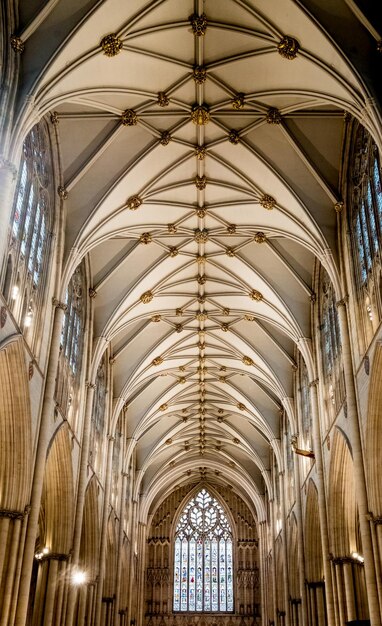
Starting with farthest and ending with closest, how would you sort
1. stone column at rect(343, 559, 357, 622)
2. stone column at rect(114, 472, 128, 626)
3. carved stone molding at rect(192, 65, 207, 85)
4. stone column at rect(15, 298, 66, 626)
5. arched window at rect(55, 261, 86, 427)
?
1. stone column at rect(114, 472, 128, 626)
2. arched window at rect(55, 261, 86, 427)
3. stone column at rect(343, 559, 357, 622)
4. carved stone molding at rect(192, 65, 207, 85)
5. stone column at rect(15, 298, 66, 626)

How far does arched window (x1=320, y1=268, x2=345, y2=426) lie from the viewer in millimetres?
21266

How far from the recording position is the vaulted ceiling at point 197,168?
1620 centimetres

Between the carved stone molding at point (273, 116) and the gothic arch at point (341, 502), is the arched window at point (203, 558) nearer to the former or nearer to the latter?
the gothic arch at point (341, 502)

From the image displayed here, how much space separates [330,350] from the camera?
22859 mm

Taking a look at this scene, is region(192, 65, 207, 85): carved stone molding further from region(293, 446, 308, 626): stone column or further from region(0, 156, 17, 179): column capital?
region(293, 446, 308, 626): stone column

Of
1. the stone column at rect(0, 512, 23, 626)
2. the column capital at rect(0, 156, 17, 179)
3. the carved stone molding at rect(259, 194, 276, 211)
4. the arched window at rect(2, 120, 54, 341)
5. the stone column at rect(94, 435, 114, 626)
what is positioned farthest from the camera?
the stone column at rect(94, 435, 114, 626)

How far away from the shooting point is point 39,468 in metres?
16.9

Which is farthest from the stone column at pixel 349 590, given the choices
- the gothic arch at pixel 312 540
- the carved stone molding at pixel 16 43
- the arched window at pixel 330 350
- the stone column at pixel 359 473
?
the carved stone molding at pixel 16 43

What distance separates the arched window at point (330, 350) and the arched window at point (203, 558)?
2604cm

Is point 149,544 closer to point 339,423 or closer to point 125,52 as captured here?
point 339,423

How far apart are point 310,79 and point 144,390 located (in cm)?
2067

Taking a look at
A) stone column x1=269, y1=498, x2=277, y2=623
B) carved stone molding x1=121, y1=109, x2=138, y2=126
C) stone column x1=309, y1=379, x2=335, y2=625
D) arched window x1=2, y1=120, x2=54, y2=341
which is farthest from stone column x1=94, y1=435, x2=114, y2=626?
carved stone molding x1=121, y1=109, x2=138, y2=126

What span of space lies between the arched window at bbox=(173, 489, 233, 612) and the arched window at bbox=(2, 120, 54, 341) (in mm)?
31708

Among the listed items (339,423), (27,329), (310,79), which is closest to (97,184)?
(27,329)
